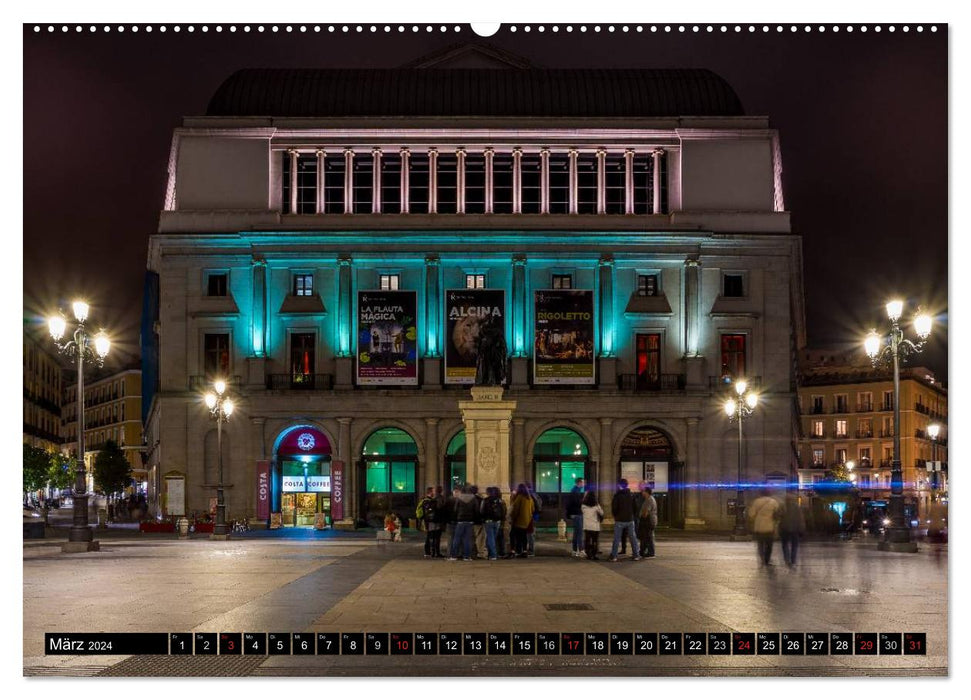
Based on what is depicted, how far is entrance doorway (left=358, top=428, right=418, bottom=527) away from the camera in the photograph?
68.3 metres

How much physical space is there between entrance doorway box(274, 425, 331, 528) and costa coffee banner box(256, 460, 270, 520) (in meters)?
0.87

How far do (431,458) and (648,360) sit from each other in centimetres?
1284

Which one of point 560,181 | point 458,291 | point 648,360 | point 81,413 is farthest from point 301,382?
point 81,413

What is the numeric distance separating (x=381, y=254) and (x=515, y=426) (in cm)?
1184

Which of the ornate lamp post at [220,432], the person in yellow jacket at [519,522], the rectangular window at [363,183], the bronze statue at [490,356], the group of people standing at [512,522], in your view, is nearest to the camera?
the group of people standing at [512,522]

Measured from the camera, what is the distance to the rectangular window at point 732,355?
2687 inches

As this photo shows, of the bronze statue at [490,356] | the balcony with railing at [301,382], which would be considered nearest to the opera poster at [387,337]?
the balcony with railing at [301,382]

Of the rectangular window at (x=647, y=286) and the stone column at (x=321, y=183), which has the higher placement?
the stone column at (x=321, y=183)

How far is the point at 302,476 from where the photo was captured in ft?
225

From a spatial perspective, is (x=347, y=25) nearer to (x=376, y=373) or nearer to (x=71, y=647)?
(x=71, y=647)

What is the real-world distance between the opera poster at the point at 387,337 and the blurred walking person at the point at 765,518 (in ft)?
147

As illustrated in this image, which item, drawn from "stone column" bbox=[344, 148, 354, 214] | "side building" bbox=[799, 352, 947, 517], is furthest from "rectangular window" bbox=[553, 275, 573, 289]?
"side building" bbox=[799, 352, 947, 517]

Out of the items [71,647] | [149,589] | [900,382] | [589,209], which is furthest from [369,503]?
[71,647]

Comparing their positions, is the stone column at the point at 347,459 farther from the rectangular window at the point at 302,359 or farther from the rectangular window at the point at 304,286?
the rectangular window at the point at 304,286
